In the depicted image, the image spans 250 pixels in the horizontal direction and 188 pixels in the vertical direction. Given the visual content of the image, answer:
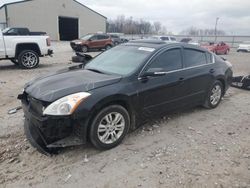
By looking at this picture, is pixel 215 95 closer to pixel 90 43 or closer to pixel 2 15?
pixel 90 43

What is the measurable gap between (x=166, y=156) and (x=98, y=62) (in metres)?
2.17

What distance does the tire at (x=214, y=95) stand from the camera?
5496mm

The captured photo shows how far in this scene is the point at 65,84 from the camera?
3645 mm

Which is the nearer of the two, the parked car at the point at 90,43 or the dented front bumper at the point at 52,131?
the dented front bumper at the point at 52,131

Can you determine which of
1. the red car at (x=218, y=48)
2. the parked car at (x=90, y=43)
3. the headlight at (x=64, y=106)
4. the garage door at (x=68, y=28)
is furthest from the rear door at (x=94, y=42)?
the garage door at (x=68, y=28)

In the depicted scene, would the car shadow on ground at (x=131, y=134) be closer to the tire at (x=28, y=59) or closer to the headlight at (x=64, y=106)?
the headlight at (x=64, y=106)

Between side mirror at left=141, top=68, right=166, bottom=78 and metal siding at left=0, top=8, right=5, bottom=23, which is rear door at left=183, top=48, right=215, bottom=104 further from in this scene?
metal siding at left=0, top=8, right=5, bottom=23

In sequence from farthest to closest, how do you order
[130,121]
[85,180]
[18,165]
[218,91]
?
1. [218,91]
2. [130,121]
3. [18,165]
4. [85,180]

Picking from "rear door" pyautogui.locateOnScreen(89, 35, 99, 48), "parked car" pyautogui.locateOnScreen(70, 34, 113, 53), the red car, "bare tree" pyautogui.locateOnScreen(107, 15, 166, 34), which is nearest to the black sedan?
"parked car" pyautogui.locateOnScreen(70, 34, 113, 53)

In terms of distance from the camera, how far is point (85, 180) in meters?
3.05

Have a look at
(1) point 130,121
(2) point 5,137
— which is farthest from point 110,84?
(2) point 5,137

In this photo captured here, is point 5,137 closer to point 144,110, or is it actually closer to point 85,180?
point 85,180

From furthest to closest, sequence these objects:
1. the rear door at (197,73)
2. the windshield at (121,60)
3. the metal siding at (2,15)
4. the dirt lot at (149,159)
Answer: the metal siding at (2,15), the rear door at (197,73), the windshield at (121,60), the dirt lot at (149,159)

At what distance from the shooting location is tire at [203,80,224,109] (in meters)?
5.50
